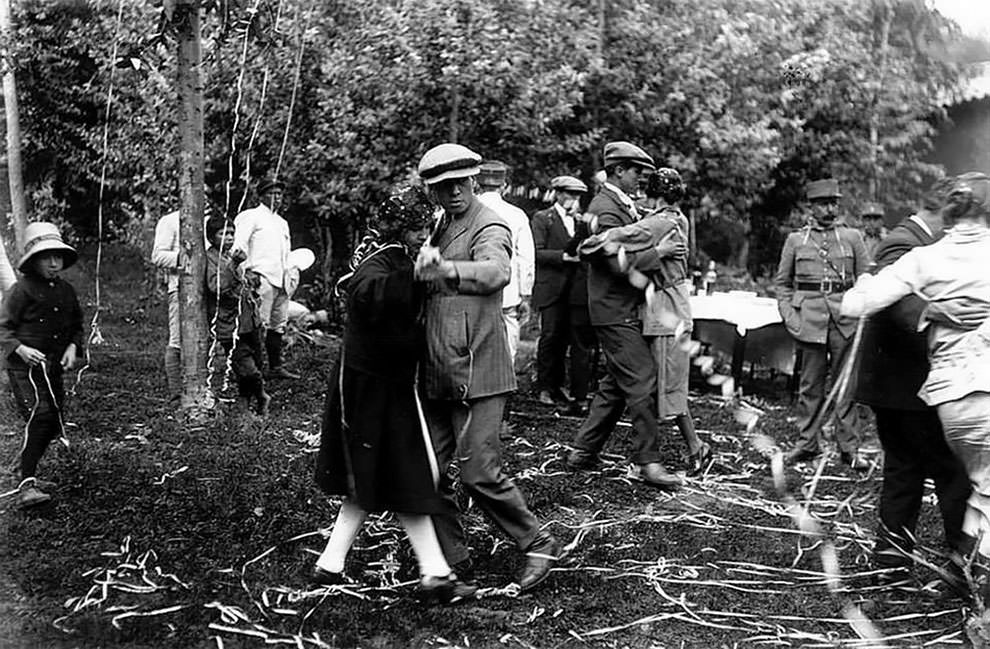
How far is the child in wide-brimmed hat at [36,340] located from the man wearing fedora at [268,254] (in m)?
3.48

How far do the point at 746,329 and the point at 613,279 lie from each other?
3.68 m

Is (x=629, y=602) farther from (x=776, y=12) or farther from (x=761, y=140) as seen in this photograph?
(x=776, y=12)

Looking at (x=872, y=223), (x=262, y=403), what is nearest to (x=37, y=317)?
(x=262, y=403)

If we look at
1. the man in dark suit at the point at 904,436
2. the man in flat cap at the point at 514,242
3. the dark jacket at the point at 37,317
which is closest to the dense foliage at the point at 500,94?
the man in flat cap at the point at 514,242

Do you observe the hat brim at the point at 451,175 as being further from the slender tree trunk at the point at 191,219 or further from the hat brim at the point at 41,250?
the slender tree trunk at the point at 191,219

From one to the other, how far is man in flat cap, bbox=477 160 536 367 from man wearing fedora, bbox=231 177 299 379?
2.16 meters

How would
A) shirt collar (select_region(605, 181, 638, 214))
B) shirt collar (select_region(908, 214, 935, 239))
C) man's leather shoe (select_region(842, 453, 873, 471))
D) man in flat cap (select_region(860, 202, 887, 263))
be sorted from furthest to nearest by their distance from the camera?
1. man in flat cap (select_region(860, 202, 887, 263))
2. man's leather shoe (select_region(842, 453, 873, 471))
3. shirt collar (select_region(605, 181, 638, 214))
4. shirt collar (select_region(908, 214, 935, 239))

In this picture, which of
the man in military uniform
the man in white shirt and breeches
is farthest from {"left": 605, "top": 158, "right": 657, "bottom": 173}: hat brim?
the man in white shirt and breeches

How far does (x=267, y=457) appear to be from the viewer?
6.45 m

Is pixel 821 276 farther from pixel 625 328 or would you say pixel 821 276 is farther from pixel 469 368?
pixel 469 368

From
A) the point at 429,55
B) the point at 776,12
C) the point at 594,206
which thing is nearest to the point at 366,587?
the point at 594,206

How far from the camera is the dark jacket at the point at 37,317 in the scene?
5512 mm

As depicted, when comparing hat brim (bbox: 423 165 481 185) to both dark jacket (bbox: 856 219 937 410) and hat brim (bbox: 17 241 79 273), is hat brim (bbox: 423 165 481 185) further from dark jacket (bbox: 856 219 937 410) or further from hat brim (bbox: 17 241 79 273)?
hat brim (bbox: 17 241 79 273)

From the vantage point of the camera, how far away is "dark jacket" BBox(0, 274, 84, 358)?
5.51 meters
